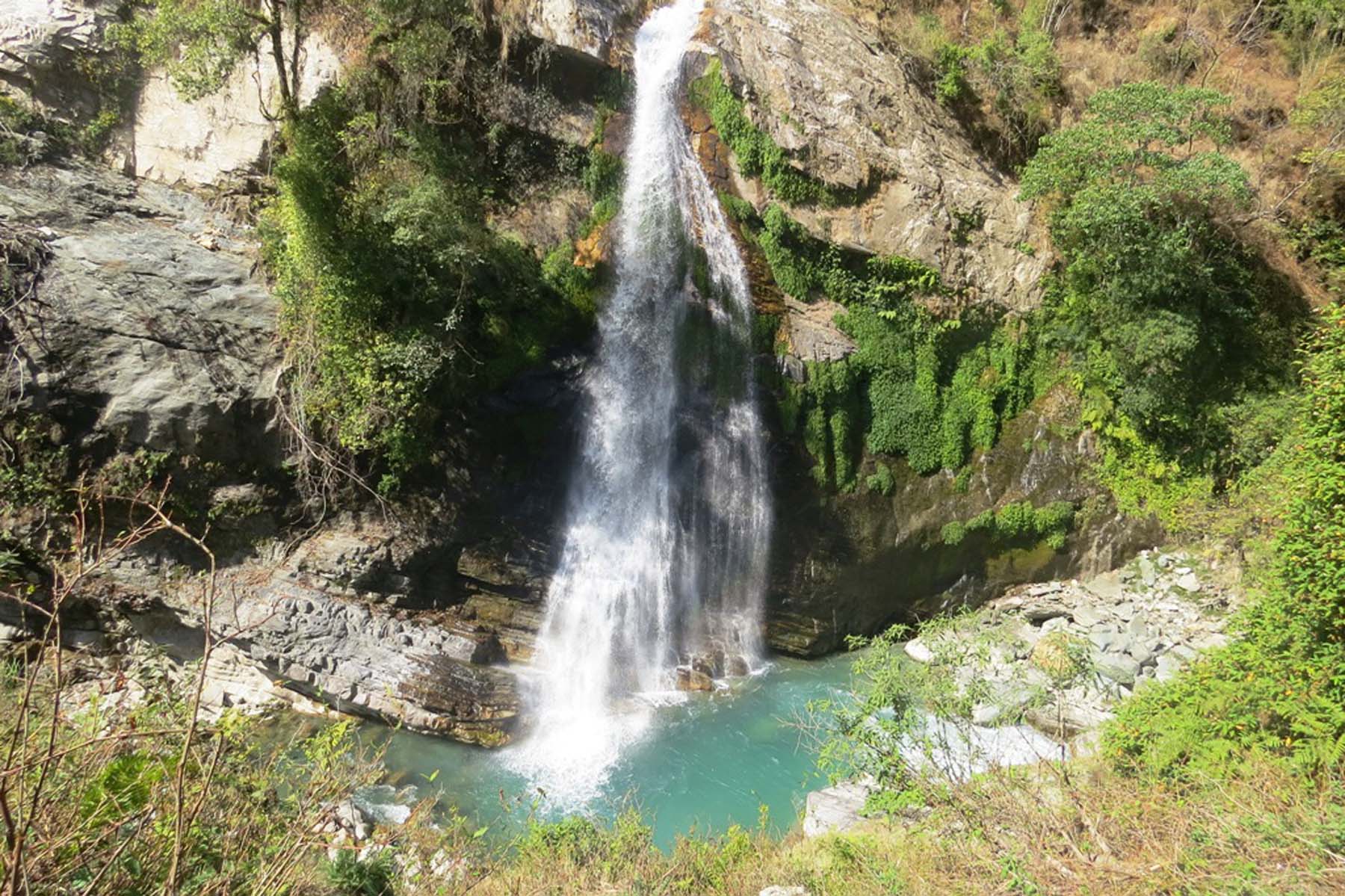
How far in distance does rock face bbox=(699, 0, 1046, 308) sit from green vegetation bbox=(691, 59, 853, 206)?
185 millimetres

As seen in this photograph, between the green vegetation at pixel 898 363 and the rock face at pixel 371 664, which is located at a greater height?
the green vegetation at pixel 898 363

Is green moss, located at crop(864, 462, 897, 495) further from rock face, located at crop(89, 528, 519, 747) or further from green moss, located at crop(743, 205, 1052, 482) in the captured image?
rock face, located at crop(89, 528, 519, 747)

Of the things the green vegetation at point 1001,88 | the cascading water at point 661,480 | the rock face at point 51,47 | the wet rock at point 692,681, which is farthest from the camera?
the green vegetation at point 1001,88

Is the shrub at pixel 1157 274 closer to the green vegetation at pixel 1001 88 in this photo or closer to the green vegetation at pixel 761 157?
the green vegetation at pixel 1001 88

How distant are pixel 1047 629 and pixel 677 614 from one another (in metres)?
6.92

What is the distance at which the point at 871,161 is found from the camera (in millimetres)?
13500

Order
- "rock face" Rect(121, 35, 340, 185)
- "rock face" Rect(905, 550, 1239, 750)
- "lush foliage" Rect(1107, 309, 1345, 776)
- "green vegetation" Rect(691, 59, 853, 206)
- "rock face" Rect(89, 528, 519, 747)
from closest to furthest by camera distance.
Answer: "lush foliage" Rect(1107, 309, 1345, 776) < "rock face" Rect(89, 528, 519, 747) < "rock face" Rect(905, 550, 1239, 750) < "rock face" Rect(121, 35, 340, 185) < "green vegetation" Rect(691, 59, 853, 206)

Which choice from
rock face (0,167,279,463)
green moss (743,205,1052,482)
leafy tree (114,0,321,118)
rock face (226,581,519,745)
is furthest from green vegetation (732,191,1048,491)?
rock face (0,167,279,463)

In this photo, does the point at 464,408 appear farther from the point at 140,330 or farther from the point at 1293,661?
the point at 1293,661

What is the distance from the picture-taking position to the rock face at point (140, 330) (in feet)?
28.8

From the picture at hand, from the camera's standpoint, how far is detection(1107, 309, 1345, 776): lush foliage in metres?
6.18

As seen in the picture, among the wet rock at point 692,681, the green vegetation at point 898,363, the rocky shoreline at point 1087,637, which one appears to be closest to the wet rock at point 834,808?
the rocky shoreline at point 1087,637

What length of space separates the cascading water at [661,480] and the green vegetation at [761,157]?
1.04 metres

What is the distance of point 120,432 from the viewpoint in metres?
8.86
